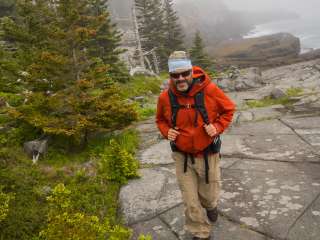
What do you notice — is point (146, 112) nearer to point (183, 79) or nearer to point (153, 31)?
point (183, 79)

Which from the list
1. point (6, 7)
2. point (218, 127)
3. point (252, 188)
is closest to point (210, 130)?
point (218, 127)

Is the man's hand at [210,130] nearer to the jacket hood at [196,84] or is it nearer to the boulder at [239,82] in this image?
the jacket hood at [196,84]

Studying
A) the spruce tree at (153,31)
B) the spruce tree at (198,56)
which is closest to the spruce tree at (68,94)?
the spruce tree at (198,56)

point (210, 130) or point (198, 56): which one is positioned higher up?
point (210, 130)

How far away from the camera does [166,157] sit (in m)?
9.06

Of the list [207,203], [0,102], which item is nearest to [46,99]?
[0,102]

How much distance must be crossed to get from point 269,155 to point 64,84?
5.25m

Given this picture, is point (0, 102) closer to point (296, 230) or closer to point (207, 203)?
point (207, 203)

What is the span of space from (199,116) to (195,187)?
1.05 metres

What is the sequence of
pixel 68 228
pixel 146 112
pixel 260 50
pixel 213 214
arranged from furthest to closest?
pixel 260 50
pixel 146 112
pixel 213 214
pixel 68 228

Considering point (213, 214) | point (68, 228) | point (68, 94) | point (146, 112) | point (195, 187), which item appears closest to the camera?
point (68, 228)

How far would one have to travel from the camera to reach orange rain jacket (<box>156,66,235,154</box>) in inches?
187

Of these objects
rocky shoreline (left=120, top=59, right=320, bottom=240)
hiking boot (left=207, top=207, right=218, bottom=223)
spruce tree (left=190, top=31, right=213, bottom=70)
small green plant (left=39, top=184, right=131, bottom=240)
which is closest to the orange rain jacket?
hiking boot (left=207, top=207, right=218, bottom=223)

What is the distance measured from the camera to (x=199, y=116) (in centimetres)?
474
